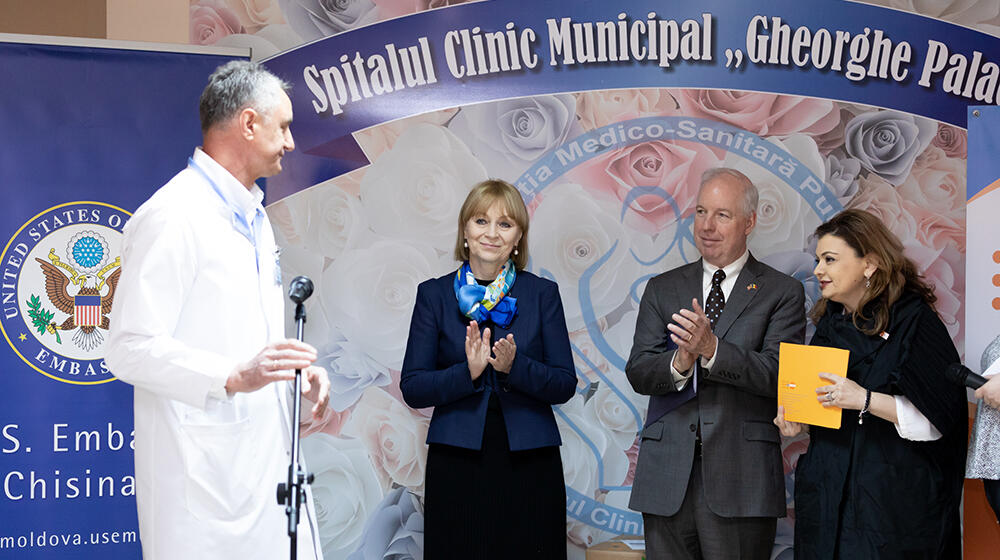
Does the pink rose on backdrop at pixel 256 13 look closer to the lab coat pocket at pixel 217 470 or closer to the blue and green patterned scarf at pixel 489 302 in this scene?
the blue and green patterned scarf at pixel 489 302

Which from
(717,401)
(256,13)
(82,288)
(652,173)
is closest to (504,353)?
(717,401)

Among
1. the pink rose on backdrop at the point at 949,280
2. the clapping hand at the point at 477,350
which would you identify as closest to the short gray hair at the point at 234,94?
the clapping hand at the point at 477,350

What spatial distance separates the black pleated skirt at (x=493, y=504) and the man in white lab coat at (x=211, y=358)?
1.16m

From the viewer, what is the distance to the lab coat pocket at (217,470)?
90.4 inches

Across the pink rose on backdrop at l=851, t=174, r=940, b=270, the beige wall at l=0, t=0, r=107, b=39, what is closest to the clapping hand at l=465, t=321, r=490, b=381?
the pink rose on backdrop at l=851, t=174, r=940, b=270

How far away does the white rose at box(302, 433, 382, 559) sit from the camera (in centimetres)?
430

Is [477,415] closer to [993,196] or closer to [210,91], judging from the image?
[210,91]

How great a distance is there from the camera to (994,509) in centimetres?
338

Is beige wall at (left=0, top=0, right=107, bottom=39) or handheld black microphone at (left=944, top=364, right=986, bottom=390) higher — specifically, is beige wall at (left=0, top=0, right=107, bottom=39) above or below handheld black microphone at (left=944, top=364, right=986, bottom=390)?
above

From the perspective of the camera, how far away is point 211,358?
2.22 m

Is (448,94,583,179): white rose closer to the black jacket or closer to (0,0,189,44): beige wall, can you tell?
(0,0,189,44): beige wall

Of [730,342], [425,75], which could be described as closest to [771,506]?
[730,342]

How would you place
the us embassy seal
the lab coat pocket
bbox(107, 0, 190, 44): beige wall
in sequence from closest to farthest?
the lab coat pocket < the us embassy seal < bbox(107, 0, 190, 44): beige wall

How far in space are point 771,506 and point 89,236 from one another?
9.52 feet
